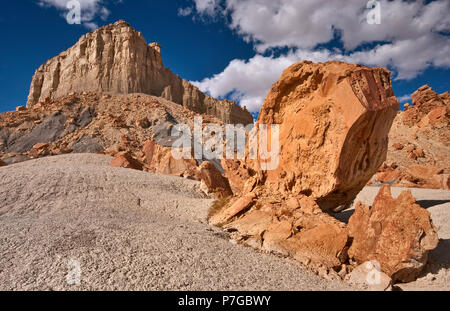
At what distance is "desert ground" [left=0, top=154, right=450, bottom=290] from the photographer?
4.06 meters

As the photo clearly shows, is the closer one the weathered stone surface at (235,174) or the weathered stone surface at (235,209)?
the weathered stone surface at (235,209)

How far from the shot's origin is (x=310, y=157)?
7230 mm

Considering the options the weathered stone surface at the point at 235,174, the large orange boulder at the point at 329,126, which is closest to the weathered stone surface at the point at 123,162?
the weathered stone surface at the point at 235,174

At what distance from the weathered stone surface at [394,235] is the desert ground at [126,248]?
41cm

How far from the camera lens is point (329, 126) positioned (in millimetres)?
6848

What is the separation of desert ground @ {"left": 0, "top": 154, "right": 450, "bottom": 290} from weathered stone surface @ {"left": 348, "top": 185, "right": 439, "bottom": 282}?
0.41 m

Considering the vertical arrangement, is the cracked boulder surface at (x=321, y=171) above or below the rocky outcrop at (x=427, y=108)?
below

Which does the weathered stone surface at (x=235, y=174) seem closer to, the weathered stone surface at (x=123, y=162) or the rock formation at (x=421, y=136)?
the weathered stone surface at (x=123, y=162)

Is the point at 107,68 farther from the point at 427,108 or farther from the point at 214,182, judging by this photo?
the point at 427,108

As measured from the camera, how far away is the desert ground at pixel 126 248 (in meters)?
4.06

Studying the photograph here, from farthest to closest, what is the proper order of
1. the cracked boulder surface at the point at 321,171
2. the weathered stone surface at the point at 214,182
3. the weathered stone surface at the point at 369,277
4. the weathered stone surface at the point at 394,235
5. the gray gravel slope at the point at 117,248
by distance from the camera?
1. the weathered stone surface at the point at 214,182
2. the cracked boulder surface at the point at 321,171
3. the weathered stone surface at the point at 394,235
4. the weathered stone surface at the point at 369,277
5. the gray gravel slope at the point at 117,248

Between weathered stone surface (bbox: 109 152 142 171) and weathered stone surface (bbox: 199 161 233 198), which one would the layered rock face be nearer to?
weathered stone surface (bbox: 109 152 142 171)
